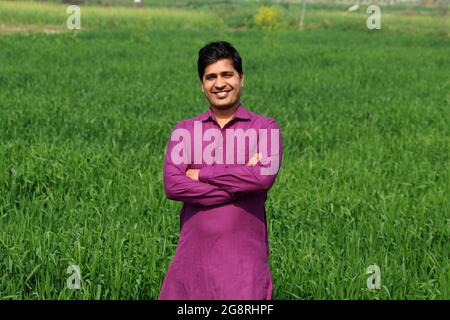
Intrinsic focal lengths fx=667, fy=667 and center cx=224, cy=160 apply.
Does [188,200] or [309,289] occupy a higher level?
[188,200]

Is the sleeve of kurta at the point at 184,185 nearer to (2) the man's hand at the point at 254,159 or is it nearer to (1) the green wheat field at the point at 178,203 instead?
(2) the man's hand at the point at 254,159

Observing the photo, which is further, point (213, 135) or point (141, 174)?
point (141, 174)

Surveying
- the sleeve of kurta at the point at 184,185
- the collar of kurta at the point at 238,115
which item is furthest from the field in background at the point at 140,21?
the collar of kurta at the point at 238,115

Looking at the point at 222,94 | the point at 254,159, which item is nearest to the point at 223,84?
the point at 222,94

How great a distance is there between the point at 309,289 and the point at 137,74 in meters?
12.9

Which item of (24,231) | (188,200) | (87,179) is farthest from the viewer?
(87,179)

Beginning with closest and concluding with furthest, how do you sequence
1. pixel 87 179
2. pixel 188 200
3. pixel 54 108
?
pixel 188 200
pixel 87 179
pixel 54 108

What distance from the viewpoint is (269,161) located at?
2.60m

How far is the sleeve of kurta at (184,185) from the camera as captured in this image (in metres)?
2.57

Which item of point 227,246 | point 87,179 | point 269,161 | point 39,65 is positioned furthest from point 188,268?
point 39,65

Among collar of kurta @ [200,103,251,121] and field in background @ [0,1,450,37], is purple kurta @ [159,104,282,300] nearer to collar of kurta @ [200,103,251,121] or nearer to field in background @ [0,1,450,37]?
collar of kurta @ [200,103,251,121]

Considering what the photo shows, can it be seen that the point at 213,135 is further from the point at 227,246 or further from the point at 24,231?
the point at 24,231

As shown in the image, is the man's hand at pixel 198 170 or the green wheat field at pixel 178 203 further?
the green wheat field at pixel 178 203
